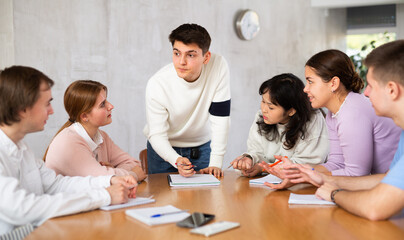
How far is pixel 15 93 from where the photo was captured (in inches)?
61.4

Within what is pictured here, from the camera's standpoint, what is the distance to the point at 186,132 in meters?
2.91

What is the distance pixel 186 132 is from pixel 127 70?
1148 millimetres

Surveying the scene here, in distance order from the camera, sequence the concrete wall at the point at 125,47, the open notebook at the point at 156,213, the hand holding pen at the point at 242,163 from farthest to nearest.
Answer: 1. the concrete wall at the point at 125,47
2. the hand holding pen at the point at 242,163
3. the open notebook at the point at 156,213

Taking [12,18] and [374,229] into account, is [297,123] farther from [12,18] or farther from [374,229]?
[12,18]

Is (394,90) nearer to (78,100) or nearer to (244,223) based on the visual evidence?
(244,223)

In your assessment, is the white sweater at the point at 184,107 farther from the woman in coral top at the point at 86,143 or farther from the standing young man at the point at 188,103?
the woman in coral top at the point at 86,143

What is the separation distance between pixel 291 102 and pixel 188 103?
0.66m

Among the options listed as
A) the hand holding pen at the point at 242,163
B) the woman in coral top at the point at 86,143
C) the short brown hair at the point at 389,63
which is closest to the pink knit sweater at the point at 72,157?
the woman in coral top at the point at 86,143

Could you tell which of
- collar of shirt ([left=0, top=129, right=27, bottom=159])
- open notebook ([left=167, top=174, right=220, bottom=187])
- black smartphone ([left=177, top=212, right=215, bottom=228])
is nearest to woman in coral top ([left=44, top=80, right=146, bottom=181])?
open notebook ([left=167, top=174, right=220, bottom=187])

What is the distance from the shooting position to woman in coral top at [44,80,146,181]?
→ 2.08m

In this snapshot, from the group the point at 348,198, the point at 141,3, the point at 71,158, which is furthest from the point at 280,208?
the point at 141,3

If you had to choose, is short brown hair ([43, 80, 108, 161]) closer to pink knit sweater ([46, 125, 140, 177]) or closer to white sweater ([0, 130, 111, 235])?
pink knit sweater ([46, 125, 140, 177])

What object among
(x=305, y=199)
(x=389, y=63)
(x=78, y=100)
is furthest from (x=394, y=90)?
(x=78, y=100)

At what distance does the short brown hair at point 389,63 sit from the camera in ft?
5.24
